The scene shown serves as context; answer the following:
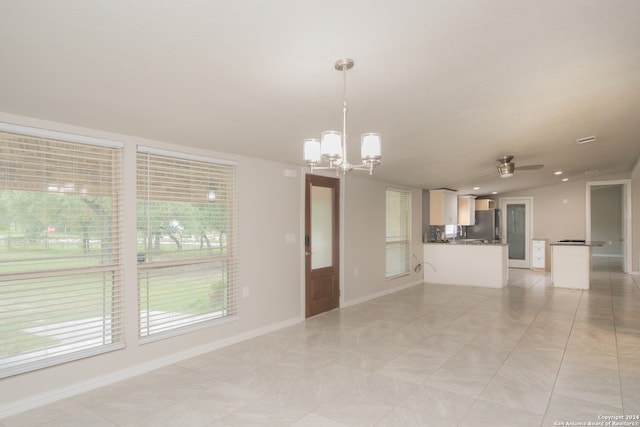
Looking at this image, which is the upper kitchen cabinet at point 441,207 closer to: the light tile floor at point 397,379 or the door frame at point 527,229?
the door frame at point 527,229

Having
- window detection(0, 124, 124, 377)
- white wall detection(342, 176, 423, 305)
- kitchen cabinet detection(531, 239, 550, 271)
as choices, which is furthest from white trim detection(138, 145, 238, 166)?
kitchen cabinet detection(531, 239, 550, 271)

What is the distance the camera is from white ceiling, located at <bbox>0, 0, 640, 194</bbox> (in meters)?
1.70

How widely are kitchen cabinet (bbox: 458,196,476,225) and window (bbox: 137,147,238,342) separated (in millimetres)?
6918

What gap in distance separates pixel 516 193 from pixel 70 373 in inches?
436

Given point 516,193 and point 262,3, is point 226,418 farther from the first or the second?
point 516,193

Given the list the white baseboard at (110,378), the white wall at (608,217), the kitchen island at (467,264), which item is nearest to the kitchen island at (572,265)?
the kitchen island at (467,264)

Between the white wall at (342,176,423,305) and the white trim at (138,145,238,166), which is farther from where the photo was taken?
the white wall at (342,176,423,305)

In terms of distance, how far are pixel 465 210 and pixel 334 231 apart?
205 inches

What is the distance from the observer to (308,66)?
2230 millimetres

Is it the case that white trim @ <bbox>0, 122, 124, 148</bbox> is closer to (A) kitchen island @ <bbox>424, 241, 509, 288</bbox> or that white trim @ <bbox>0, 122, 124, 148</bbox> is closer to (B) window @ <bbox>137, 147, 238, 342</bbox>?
(B) window @ <bbox>137, 147, 238, 342</bbox>

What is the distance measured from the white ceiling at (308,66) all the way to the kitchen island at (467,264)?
4.12m

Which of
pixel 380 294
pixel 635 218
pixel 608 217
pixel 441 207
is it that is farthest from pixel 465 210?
pixel 608 217

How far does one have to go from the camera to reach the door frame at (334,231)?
517 cm

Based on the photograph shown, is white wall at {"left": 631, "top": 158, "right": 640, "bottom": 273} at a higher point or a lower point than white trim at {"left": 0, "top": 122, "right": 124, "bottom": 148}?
lower
